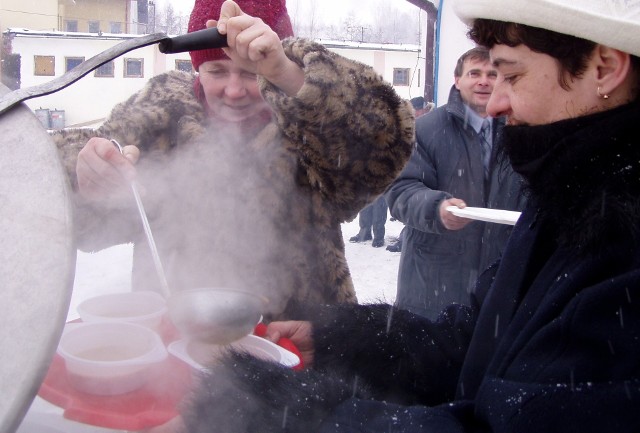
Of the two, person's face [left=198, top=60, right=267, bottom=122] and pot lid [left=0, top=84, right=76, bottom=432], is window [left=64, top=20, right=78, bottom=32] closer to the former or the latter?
person's face [left=198, top=60, right=267, bottom=122]

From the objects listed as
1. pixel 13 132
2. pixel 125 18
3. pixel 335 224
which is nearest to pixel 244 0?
pixel 335 224

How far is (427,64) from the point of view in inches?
228

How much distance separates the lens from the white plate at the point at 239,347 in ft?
3.57

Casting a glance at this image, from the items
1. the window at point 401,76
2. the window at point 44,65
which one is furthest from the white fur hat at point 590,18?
the window at point 401,76

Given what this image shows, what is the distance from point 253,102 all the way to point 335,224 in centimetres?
48

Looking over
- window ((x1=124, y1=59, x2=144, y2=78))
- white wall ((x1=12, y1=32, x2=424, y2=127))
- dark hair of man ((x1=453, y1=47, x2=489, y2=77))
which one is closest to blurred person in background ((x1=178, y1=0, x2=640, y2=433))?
dark hair of man ((x1=453, y1=47, x2=489, y2=77))

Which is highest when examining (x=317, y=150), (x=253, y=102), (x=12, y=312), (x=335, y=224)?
(x=253, y=102)

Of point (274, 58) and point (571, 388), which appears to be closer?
point (571, 388)

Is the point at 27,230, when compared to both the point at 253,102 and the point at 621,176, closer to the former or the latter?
the point at 621,176

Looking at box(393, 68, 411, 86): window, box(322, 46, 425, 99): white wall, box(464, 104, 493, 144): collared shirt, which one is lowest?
box(464, 104, 493, 144): collared shirt

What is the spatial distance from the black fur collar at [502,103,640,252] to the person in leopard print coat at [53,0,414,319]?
2.37 ft

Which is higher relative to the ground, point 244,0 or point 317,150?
point 244,0

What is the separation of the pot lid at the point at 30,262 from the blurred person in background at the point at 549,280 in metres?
0.36

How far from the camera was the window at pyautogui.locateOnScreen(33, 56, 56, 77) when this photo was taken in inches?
691
